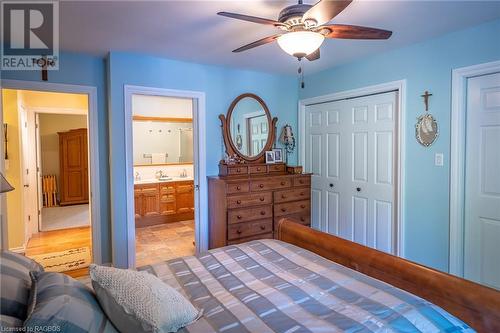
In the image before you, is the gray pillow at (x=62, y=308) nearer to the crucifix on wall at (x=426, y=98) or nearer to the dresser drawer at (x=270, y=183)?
the dresser drawer at (x=270, y=183)

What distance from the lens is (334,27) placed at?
1791 millimetres

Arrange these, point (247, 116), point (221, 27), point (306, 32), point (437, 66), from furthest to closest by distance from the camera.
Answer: point (247, 116) → point (437, 66) → point (221, 27) → point (306, 32)

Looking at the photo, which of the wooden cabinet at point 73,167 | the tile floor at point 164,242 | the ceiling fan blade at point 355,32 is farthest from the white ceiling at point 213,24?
the wooden cabinet at point 73,167

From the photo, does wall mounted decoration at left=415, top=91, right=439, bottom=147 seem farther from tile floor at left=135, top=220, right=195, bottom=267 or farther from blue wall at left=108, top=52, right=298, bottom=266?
tile floor at left=135, top=220, right=195, bottom=267

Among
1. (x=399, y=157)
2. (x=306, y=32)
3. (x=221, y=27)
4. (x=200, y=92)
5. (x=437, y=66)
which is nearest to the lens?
(x=306, y=32)

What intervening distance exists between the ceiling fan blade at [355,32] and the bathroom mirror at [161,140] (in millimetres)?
4337

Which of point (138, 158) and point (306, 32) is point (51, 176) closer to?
point (138, 158)

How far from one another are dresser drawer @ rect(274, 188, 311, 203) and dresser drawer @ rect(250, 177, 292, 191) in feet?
0.28

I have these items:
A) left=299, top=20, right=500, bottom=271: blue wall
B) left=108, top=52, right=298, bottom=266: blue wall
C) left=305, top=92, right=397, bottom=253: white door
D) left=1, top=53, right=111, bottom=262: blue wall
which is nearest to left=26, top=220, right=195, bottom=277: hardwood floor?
left=1, top=53, right=111, bottom=262: blue wall

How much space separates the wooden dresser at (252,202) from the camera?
3316mm

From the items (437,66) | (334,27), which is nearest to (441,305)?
(334,27)

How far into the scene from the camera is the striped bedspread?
117cm

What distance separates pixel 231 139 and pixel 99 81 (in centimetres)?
160

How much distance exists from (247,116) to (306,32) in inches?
85.6
